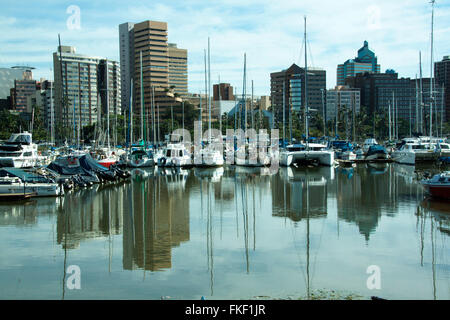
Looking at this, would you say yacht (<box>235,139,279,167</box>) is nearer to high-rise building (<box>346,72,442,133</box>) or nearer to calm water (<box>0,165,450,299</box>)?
calm water (<box>0,165,450,299</box>)

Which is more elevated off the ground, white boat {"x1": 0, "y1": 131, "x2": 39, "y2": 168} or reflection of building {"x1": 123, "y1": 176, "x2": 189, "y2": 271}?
white boat {"x1": 0, "y1": 131, "x2": 39, "y2": 168}

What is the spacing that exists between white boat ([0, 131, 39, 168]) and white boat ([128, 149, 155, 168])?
36.3 ft

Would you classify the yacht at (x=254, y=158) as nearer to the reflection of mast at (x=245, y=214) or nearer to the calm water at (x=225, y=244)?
the reflection of mast at (x=245, y=214)

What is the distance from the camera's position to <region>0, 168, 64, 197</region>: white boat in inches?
1048

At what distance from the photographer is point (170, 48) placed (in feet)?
577

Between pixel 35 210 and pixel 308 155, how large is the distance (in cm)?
3090

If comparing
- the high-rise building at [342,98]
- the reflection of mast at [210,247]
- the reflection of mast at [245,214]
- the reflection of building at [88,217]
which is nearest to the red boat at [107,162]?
the reflection of building at [88,217]

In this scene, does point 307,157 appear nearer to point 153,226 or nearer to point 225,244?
point 153,226

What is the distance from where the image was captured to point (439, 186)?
995 inches

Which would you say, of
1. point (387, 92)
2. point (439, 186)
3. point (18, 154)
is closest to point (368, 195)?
point (439, 186)

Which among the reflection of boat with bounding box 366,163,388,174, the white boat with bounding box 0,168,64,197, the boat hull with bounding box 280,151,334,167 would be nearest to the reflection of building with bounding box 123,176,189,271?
the white boat with bounding box 0,168,64,197
